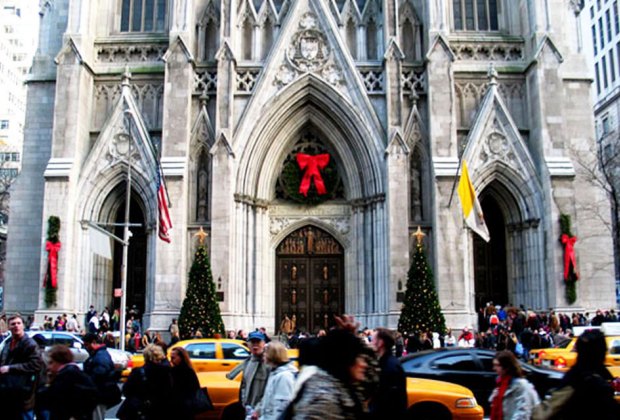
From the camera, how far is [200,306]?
24.3m

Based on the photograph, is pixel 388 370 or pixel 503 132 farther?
pixel 503 132

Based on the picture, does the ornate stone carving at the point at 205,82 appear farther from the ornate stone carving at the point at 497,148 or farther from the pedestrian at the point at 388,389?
the pedestrian at the point at 388,389

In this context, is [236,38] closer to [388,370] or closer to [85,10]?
[85,10]

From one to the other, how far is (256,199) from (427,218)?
23.0 feet

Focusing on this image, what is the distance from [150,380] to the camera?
24.8 ft

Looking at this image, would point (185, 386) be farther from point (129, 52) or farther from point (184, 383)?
point (129, 52)

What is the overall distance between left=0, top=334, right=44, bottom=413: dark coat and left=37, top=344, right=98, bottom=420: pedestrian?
1.40m

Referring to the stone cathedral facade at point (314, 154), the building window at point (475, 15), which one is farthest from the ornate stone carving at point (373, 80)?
the building window at point (475, 15)

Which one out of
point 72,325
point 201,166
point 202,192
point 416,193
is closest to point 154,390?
point 72,325

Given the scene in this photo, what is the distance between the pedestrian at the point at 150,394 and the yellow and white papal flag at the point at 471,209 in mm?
17673

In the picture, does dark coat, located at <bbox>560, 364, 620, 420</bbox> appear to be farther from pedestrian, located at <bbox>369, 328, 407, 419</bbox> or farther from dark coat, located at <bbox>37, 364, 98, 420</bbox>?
dark coat, located at <bbox>37, 364, 98, 420</bbox>

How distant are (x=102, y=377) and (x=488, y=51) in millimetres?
24841

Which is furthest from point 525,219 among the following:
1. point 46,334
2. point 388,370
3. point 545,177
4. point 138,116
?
point 388,370

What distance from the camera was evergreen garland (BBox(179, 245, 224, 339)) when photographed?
24.1 m
